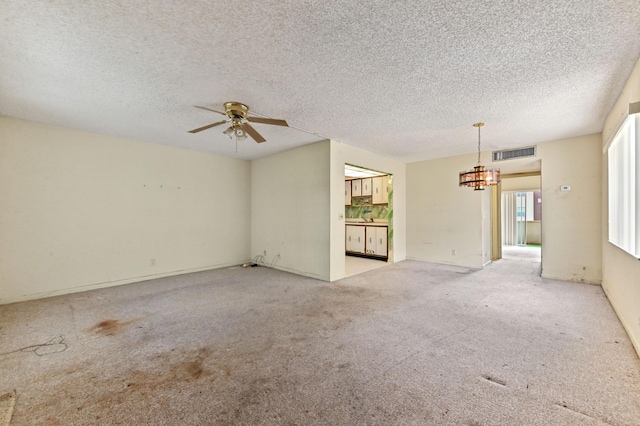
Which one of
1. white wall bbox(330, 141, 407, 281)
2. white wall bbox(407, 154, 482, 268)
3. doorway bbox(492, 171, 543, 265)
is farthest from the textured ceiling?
doorway bbox(492, 171, 543, 265)

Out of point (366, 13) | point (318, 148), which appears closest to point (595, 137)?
point (318, 148)

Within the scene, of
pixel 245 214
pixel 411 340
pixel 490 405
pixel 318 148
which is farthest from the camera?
pixel 245 214

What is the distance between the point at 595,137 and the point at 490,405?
521cm

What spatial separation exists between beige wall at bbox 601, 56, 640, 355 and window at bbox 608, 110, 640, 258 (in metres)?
0.15

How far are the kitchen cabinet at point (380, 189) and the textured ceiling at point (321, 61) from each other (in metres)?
2.92

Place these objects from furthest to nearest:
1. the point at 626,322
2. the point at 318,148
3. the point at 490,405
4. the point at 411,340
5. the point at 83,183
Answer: the point at 318,148 → the point at 83,183 → the point at 626,322 → the point at 411,340 → the point at 490,405

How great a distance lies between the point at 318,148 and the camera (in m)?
4.81

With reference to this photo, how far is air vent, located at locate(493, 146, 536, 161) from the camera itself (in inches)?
195

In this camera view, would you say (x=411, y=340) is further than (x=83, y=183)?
No

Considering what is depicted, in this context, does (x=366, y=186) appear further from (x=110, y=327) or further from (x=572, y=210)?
(x=110, y=327)

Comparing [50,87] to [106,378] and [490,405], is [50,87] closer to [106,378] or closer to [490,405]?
[106,378]

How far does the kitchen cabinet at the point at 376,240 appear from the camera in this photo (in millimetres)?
6603

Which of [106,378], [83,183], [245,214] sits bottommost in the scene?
[106,378]

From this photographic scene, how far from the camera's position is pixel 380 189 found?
686 cm
